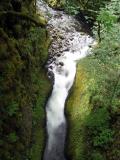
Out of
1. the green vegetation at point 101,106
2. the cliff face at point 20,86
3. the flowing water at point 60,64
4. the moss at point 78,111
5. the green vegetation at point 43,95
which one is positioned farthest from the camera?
the flowing water at point 60,64

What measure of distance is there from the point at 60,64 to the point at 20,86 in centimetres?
700

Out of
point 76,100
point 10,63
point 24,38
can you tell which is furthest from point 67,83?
point 10,63

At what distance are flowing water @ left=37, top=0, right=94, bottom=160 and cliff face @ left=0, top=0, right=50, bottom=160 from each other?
27.3 inches

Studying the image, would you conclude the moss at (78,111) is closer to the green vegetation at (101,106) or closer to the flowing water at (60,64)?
the green vegetation at (101,106)

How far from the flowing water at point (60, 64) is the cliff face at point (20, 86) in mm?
694

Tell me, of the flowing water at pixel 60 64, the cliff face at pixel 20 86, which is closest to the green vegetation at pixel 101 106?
the flowing water at pixel 60 64

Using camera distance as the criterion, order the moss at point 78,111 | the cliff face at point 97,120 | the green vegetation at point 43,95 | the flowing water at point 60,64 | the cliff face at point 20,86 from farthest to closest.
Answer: the flowing water at point 60,64, the moss at point 78,111, the cliff face at point 97,120, the green vegetation at point 43,95, the cliff face at point 20,86

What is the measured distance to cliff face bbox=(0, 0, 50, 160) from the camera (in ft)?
47.3

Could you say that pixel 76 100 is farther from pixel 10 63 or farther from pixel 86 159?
pixel 10 63

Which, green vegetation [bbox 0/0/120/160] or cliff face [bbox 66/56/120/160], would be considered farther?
cliff face [bbox 66/56/120/160]

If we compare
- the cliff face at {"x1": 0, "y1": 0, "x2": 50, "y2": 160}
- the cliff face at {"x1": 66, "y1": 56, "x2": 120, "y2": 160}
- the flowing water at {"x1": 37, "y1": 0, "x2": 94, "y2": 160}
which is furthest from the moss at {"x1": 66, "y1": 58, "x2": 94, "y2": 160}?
the cliff face at {"x1": 0, "y1": 0, "x2": 50, "y2": 160}

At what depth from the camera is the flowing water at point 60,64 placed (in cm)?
1864

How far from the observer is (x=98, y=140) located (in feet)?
57.2

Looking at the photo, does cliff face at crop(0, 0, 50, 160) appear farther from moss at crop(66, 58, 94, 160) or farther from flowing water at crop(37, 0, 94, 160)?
moss at crop(66, 58, 94, 160)
